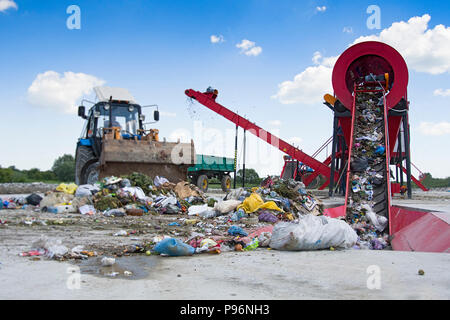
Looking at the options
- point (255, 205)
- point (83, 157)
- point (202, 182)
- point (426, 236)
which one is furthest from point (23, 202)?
point (202, 182)

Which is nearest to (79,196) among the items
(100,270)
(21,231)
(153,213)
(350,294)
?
(153,213)

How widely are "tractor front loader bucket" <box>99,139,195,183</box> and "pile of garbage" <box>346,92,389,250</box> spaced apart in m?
4.58

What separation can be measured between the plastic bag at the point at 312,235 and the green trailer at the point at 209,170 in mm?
13321

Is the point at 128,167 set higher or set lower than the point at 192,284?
higher

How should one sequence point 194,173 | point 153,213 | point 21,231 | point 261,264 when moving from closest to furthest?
point 261,264 → point 21,231 → point 153,213 → point 194,173

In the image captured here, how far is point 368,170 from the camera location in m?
9.52

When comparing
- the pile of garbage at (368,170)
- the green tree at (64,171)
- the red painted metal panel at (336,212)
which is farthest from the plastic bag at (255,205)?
the green tree at (64,171)

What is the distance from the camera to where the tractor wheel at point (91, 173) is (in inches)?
451

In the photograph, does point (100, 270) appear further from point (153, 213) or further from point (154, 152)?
point (154, 152)

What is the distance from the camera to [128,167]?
36.5 feet

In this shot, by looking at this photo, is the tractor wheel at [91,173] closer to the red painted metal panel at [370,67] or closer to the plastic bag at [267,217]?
the plastic bag at [267,217]

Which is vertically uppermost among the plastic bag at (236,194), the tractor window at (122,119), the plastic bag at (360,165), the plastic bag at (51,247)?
the tractor window at (122,119)

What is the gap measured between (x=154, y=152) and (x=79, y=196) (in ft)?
8.17

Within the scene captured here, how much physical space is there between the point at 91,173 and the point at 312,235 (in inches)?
336
